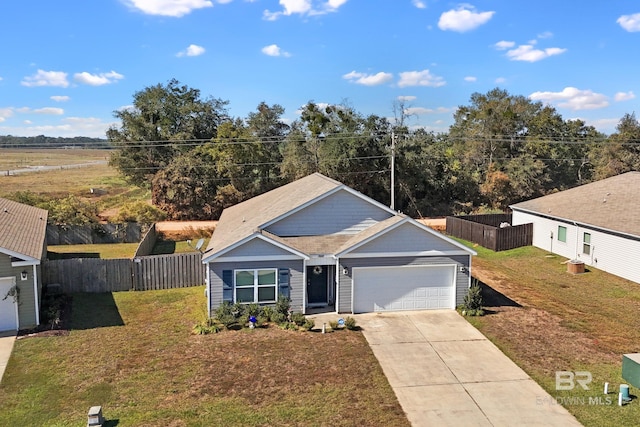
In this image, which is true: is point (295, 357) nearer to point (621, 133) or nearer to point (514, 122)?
point (514, 122)

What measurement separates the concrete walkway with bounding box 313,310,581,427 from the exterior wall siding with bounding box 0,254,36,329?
985 cm

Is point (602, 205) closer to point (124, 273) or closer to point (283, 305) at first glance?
point (283, 305)

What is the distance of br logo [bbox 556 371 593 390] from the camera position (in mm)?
12273

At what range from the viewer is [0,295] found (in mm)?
15680

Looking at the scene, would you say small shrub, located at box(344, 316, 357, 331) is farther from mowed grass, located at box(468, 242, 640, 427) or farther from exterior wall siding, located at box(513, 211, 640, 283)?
exterior wall siding, located at box(513, 211, 640, 283)

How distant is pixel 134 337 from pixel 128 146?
31878 mm

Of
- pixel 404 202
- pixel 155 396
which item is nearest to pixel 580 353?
pixel 155 396

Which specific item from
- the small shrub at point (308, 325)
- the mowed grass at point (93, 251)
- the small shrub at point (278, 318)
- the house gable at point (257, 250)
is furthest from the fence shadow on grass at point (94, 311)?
the mowed grass at point (93, 251)

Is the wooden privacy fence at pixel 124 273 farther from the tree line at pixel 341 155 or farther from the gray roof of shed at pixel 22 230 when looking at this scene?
the tree line at pixel 341 155

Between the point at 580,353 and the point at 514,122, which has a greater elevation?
the point at 514,122

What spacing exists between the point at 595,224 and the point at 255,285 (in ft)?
59.6

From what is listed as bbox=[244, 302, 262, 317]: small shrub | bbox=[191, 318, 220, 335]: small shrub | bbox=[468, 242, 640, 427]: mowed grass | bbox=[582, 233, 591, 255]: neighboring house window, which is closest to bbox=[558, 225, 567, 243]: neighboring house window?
bbox=[582, 233, 591, 255]: neighboring house window

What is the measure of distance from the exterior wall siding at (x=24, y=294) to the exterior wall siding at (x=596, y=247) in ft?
83.5

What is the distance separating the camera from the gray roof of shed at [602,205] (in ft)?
78.1
